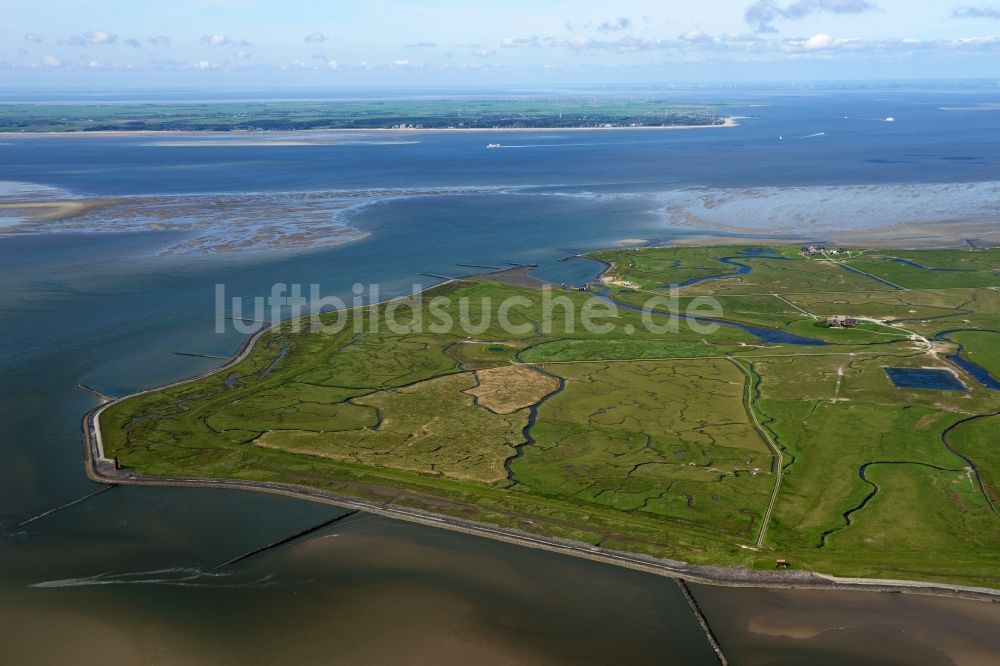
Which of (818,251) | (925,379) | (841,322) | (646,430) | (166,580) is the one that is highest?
(818,251)

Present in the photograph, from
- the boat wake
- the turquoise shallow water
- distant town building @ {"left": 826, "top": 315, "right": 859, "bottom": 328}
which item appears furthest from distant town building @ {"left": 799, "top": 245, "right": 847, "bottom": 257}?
the boat wake

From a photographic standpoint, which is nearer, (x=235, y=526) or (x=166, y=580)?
(x=166, y=580)

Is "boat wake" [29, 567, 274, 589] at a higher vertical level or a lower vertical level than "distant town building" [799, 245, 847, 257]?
lower

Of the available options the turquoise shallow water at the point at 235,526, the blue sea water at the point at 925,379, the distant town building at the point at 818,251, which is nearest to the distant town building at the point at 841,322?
the blue sea water at the point at 925,379

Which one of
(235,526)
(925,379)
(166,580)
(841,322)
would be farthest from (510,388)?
(841,322)

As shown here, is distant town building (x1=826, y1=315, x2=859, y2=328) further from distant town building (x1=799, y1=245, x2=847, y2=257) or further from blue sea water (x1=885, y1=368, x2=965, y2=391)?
distant town building (x1=799, y1=245, x2=847, y2=257)

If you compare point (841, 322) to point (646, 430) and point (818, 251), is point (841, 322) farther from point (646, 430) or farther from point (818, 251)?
point (818, 251)
